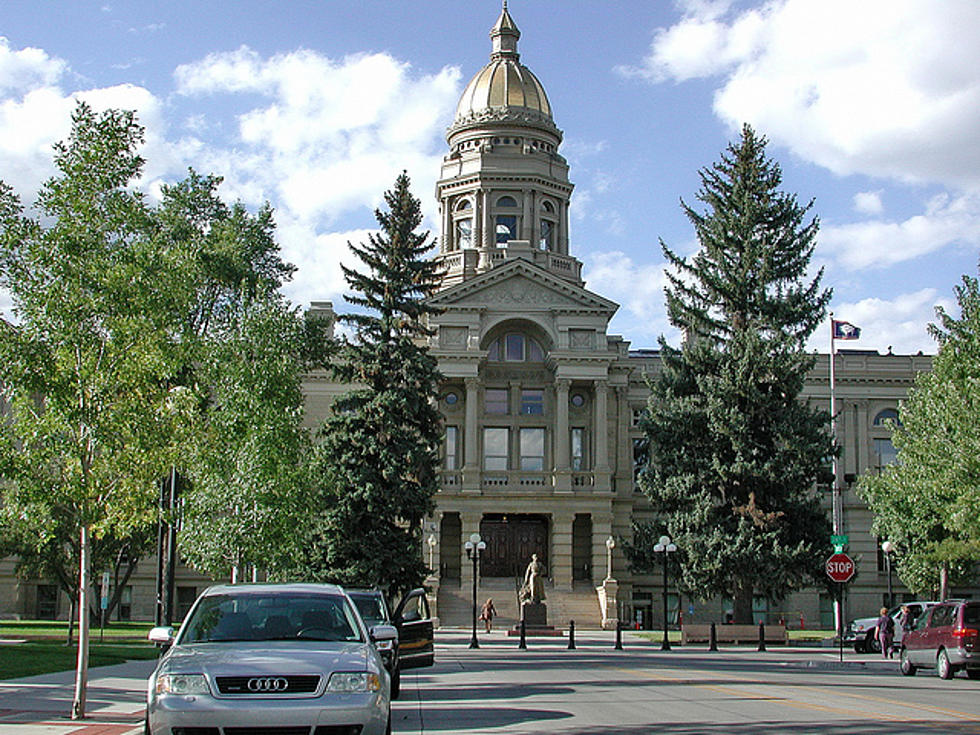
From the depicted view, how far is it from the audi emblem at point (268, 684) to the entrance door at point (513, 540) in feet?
159

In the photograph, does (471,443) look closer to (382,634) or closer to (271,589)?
(271,589)

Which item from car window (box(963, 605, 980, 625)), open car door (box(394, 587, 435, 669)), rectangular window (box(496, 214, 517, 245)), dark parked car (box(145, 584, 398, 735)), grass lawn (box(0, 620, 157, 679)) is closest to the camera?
dark parked car (box(145, 584, 398, 735))

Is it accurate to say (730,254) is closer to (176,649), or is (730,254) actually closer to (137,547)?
(137,547)

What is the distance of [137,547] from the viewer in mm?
51281

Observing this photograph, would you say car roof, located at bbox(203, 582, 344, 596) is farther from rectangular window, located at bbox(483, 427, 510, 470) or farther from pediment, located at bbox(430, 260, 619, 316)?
rectangular window, located at bbox(483, 427, 510, 470)

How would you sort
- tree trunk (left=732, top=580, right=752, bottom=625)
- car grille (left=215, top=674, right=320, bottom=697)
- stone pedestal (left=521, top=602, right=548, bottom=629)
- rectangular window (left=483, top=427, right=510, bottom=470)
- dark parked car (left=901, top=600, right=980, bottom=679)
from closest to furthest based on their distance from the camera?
1. car grille (left=215, top=674, right=320, bottom=697)
2. dark parked car (left=901, top=600, right=980, bottom=679)
3. tree trunk (left=732, top=580, right=752, bottom=625)
4. stone pedestal (left=521, top=602, right=548, bottom=629)
5. rectangular window (left=483, top=427, right=510, bottom=470)

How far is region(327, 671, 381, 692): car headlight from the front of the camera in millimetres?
9391

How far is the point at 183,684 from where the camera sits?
30.8ft

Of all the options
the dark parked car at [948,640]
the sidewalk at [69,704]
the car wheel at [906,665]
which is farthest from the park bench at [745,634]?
the sidewalk at [69,704]

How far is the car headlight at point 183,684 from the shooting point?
9320mm

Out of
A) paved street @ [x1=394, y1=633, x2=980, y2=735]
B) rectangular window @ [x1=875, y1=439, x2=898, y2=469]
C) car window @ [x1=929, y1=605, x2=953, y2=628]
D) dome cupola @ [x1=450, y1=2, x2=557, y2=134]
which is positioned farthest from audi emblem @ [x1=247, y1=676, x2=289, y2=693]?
dome cupola @ [x1=450, y1=2, x2=557, y2=134]

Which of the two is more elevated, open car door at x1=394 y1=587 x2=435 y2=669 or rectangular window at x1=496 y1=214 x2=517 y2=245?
rectangular window at x1=496 y1=214 x2=517 y2=245

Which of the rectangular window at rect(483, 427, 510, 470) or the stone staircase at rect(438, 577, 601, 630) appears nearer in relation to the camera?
the stone staircase at rect(438, 577, 601, 630)

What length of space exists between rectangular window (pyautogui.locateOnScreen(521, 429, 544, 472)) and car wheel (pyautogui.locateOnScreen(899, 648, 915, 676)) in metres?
33.2
